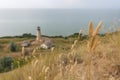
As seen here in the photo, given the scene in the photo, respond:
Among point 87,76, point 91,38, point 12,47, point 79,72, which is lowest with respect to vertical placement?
point 12,47

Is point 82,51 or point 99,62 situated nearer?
point 99,62

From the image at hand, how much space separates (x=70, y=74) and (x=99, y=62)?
161cm

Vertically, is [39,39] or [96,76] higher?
[96,76]

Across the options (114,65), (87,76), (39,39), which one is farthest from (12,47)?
(87,76)

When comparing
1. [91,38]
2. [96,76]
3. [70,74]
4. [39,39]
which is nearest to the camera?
[91,38]

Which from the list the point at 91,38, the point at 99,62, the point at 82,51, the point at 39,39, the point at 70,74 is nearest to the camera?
the point at 91,38

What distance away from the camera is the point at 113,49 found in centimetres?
529

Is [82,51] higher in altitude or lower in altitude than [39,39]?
higher

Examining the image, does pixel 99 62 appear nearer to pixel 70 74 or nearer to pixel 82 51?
pixel 82 51

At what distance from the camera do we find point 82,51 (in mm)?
5949

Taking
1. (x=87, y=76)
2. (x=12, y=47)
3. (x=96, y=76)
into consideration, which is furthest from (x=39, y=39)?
(x=87, y=76)

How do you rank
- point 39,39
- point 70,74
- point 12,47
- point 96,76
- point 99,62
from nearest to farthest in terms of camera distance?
point 70,74, point 96,76, point 99,62, point 12,47, point 39,39

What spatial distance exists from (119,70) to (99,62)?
428mm

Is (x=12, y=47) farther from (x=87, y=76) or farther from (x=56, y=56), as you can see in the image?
(x=87, y=76)
